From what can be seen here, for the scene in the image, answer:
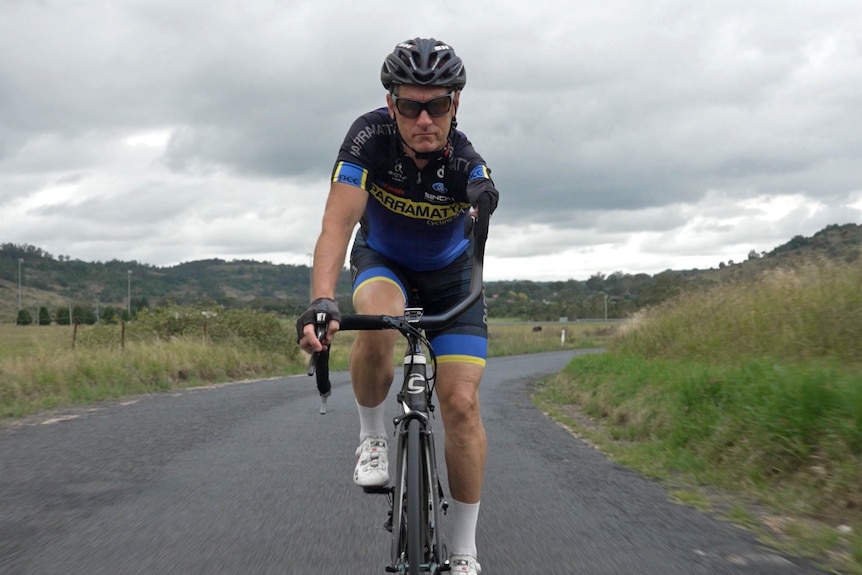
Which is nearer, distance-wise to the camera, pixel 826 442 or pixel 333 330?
pixel 333 330

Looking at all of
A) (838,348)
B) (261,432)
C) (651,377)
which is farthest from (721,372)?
(261,432)

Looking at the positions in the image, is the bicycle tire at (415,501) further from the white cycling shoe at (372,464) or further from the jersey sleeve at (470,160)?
the jersey sleeve at (470,160)

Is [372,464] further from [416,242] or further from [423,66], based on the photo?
[423,66]

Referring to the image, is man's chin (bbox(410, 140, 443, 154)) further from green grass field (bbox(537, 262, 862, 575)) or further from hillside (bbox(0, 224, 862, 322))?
hillside (bbox(0, 224, 862, 322))

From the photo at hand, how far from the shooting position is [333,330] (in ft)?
Result: 8.94

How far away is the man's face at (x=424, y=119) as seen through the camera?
342 centimetres

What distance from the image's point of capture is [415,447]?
2.92 metres

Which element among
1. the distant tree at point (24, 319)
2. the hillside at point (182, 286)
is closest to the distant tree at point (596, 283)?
the hillside at point (182, 286)

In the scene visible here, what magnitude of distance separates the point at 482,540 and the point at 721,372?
4.85 m

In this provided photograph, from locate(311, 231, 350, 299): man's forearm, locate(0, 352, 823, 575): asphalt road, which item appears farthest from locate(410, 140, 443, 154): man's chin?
locate(0, 352, 823, 575): asphalt road

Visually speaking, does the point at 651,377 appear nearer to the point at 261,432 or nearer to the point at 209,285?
the point at 261,432

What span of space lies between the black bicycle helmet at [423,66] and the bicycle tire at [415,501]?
137 cm

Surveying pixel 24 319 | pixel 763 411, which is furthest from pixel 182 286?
pixel 763 411

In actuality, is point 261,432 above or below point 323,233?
below
